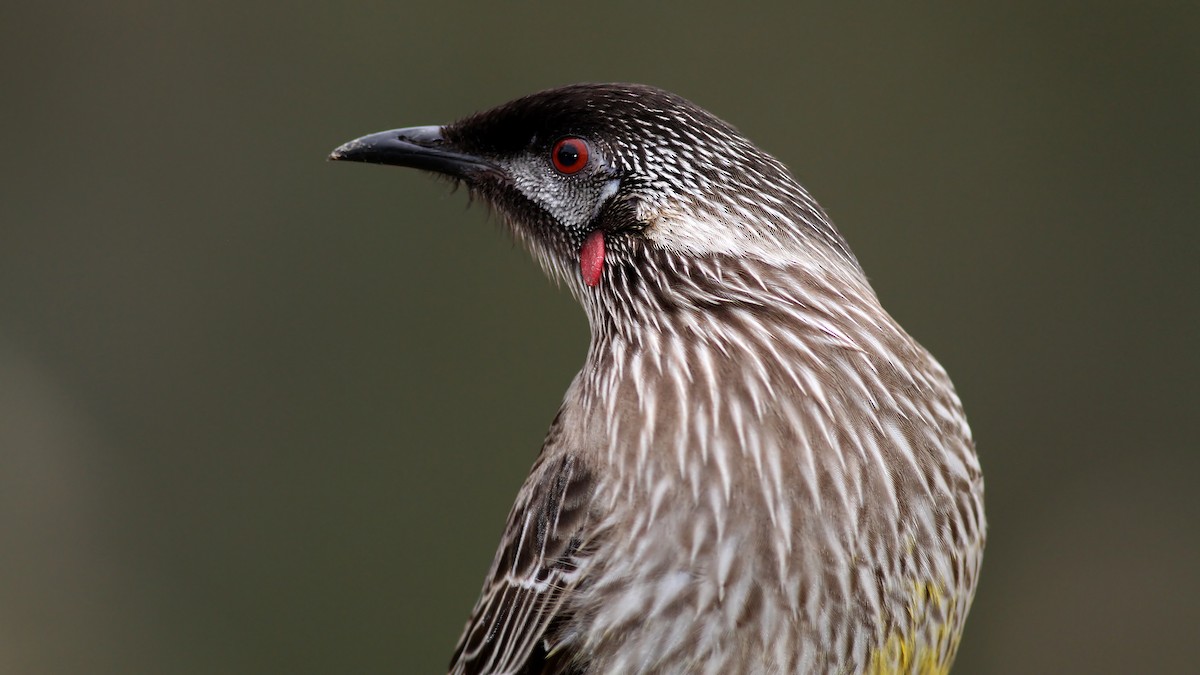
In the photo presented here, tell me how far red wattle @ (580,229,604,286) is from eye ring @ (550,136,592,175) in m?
0.15

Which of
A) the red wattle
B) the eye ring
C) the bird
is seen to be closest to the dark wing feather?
the bird

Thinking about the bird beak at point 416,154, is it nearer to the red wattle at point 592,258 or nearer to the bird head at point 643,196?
the bird head at point 643,196

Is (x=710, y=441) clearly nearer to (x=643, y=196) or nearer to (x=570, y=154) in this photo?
(x=643, y=196)

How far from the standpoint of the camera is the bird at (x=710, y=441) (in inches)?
89.9

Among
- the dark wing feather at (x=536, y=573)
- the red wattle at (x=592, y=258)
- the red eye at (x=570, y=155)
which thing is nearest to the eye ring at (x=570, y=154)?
the red eye at (x=570, y=155)

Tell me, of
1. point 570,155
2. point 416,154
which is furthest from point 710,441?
point 416,154

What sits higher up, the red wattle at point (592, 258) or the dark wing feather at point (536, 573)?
the red wattle at point (592, 258)

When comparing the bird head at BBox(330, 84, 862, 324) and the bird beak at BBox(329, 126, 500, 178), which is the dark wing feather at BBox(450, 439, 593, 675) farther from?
the bird beak at BBox(329, 126, 500, 178)

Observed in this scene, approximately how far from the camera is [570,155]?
272 cm

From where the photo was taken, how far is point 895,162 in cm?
614

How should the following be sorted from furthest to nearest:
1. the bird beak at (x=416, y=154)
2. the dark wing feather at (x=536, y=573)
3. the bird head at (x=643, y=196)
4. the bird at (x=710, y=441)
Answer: the bird beak at (x=416, y=154)
the bird head at (x=643, y=196)
the dark wing feather at (x=536, y=573)
the bird at (x=710, y=441)

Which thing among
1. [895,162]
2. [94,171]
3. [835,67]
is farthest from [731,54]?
[94,171]

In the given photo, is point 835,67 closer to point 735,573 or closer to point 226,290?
point 226,290

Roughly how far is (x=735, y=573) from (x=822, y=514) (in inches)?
7.9
